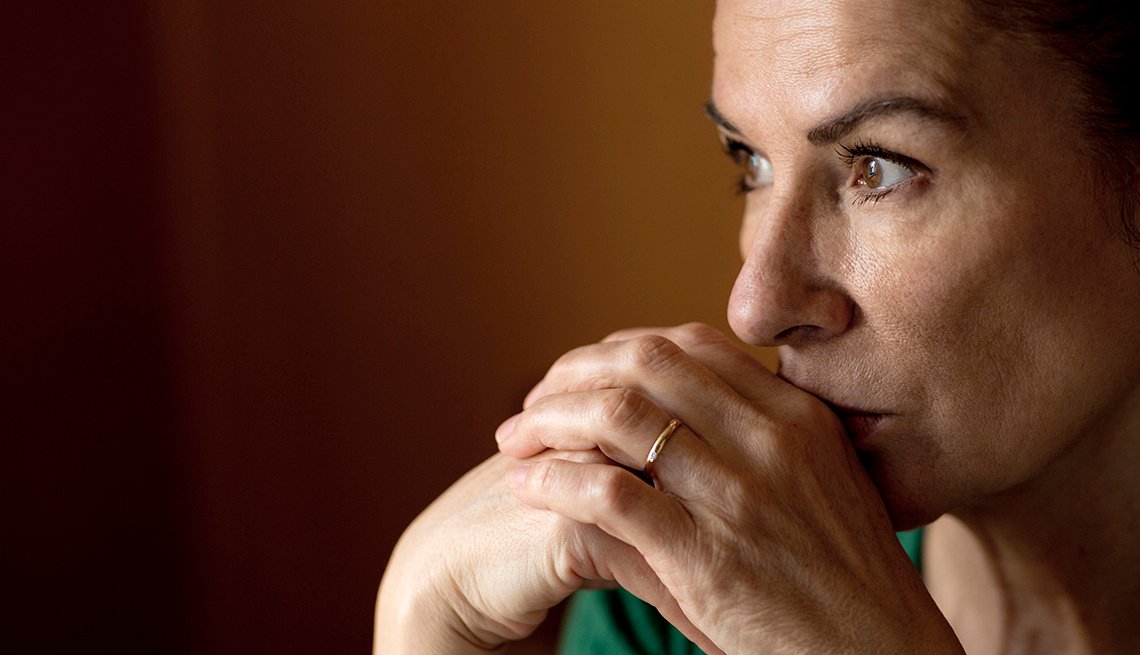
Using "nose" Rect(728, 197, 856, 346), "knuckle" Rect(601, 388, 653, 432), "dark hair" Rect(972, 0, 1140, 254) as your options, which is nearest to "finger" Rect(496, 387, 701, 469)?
"knuckle" Rect(601, 388, 653, 432)

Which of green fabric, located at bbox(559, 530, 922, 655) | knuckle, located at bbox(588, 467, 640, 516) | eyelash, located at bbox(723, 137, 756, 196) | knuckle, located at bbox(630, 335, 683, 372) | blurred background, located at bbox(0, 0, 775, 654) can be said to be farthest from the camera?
blurred background, located at bbox(0, 0, 775, 654)

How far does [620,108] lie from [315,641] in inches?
48.3

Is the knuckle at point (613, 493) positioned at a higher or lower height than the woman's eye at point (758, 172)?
lower

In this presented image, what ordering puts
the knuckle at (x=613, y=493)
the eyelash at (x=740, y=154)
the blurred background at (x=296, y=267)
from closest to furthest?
the knuckle at (x=613, y=493), the eyelash at (x=740, y=154), the blurred background at (x=296, y=267)

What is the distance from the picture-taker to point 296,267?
6.73 ft

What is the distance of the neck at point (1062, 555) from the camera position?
105 centimetres

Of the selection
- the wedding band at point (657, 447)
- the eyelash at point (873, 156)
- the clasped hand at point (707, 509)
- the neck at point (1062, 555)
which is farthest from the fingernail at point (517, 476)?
the neck at point (1062, 555)

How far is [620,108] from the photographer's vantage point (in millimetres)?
2238

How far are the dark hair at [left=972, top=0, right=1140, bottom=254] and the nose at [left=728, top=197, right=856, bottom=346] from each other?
0.20 meters

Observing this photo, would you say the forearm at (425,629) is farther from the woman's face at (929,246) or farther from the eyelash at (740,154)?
the eyelash at (740,154)

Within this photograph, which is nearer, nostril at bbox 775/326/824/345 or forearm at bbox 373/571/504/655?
nostril at bbox 775/326/824/345

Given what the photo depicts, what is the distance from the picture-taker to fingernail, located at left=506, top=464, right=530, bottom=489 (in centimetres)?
91

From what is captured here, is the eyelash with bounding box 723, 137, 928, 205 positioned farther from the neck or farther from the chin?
the neck

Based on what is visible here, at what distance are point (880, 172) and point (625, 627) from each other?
651 millimetres
